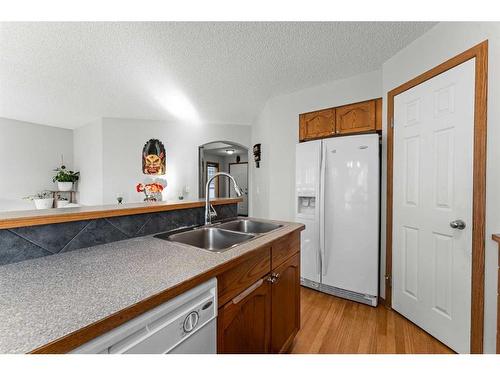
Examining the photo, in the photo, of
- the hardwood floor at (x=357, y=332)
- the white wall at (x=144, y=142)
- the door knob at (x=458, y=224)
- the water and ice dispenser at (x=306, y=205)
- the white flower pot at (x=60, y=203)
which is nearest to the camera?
the door knob at (x=458, y=224)

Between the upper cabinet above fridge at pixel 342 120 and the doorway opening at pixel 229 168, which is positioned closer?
the upper cabinet above fridge at pixel 342 120

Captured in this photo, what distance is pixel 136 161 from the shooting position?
4125mm

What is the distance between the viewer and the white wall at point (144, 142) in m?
4.02

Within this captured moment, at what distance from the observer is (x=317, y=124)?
2.51m

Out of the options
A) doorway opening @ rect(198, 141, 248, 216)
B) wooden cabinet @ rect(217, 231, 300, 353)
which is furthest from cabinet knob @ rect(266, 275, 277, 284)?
doorway opening @ rect(198, 141, 248, 216)

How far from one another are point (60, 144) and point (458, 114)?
6.27 m

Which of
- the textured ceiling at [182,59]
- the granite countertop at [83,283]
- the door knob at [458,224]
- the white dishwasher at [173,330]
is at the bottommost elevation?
the white dishwasher at [173,330]

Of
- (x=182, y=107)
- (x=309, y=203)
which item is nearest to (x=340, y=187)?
(x=309, y=203)

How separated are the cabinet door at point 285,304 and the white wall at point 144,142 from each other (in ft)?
10.5

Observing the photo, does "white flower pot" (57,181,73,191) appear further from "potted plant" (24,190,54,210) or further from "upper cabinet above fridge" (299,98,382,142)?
"upper cabinet above fridge" (299,98,382,142)

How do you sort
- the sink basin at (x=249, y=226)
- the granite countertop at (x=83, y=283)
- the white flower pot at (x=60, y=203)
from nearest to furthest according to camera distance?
the granite countertop at (x=83, y=283) < the sink basin at (x=249, y=226) < the white flower pot at (x=60, y=203)

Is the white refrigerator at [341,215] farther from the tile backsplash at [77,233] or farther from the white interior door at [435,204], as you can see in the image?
the tile backsplash at [77,233]

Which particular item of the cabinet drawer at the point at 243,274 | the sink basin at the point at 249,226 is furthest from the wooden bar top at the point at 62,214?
the cabinet drawer at the point at 243,274

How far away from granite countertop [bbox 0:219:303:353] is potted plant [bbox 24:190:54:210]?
3866 mm
